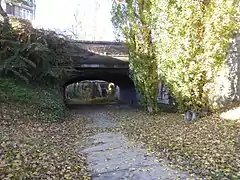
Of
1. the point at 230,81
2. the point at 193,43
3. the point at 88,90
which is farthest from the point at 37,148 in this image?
the point at 88,90

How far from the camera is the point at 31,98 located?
39.9 ft

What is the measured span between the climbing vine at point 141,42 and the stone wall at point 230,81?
10.2 feet

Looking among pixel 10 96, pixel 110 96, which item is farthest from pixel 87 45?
pixel 110 96

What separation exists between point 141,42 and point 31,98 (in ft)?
18.9

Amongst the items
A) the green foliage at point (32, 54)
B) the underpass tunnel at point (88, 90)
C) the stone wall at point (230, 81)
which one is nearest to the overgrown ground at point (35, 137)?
the green foliage at point (32, 54)

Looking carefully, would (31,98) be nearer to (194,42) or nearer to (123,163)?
(194,42)

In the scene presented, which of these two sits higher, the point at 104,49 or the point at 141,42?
the point at 104,49

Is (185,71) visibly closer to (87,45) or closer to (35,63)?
(35,63)

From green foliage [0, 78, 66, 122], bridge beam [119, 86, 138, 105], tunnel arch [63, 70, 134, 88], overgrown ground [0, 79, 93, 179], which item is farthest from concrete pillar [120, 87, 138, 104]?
green foliage [0, 78, 66, 122]

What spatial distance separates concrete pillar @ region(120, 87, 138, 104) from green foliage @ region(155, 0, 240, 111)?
44.5ft

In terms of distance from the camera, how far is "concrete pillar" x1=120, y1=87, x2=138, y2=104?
83.1 feet

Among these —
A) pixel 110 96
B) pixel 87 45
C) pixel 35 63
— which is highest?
pixel 87 45

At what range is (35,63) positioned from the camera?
13.9 m

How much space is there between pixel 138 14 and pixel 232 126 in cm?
804
